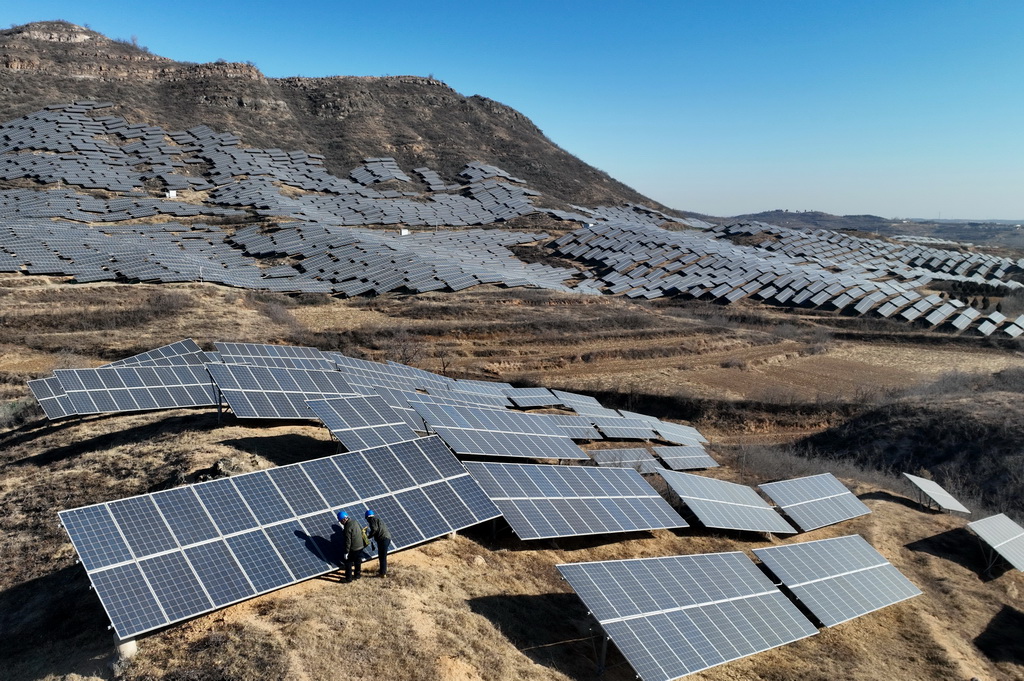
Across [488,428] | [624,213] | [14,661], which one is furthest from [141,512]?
[624,213]

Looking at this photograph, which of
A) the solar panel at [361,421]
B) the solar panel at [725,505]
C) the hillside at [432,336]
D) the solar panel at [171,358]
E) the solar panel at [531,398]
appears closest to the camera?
the hillside at [432,336]

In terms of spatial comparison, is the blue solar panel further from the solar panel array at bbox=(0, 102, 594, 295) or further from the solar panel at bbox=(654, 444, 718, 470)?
the solar panel array at bbox=(0, 102, 594, 295)

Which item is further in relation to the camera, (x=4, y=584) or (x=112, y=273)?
(x=112, y=273)

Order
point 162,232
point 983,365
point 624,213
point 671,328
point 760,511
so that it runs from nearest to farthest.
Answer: point 760,511
point 983,365
point 671,328
point 162,232
point 624,213

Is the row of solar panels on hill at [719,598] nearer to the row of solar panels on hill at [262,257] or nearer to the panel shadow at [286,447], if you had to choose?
the panel shadow at [286,447]

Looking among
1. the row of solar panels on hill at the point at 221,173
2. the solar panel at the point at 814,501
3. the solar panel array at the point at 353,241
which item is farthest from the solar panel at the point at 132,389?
the row of solar panels on hill at the point at 221,173

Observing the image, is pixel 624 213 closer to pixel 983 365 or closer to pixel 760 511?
pixel 983 365

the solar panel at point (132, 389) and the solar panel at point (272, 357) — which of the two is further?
the solar panel at point (272, 357)
